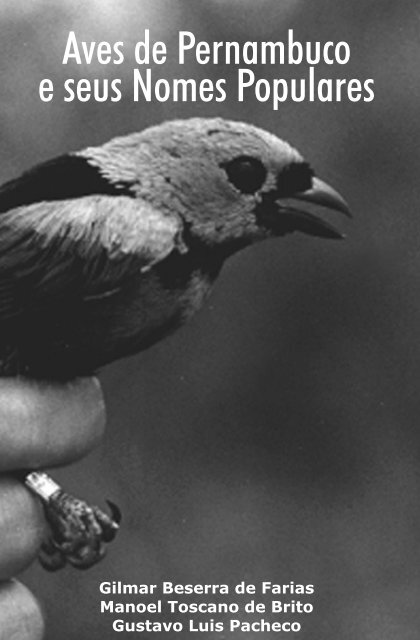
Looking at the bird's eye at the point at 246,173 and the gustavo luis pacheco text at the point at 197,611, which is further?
the gustavo luis pacheco text at the point at 197,611

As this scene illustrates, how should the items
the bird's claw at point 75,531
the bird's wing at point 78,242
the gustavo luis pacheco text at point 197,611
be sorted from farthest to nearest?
the gustavo luis pacheco text at point 197,611 < the bird's claw at point 75,531 < the bird's wing at point 78,242

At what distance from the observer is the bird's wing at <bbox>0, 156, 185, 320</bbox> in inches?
46.9

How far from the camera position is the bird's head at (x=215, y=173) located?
1.21 meters

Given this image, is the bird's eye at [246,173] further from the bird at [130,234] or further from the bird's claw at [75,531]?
the bird's claw at [75,531]

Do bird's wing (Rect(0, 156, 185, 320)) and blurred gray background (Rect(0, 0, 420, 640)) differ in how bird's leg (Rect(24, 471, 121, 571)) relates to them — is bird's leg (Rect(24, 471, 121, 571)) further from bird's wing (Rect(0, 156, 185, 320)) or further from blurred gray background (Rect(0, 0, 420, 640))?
blurred gray background (Rect(0, 0, 420, 640))

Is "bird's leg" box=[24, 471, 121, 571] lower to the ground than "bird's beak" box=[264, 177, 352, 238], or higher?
lower

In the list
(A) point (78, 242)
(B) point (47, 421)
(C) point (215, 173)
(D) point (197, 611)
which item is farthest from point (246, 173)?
(D) point (197, 611)

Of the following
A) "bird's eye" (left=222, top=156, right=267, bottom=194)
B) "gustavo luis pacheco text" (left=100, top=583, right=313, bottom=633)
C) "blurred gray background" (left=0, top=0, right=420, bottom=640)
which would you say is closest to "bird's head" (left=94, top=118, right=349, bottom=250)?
"bird's eye" (left=222, top=156, right=267, bottom=194)

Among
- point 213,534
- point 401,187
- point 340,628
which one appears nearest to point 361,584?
point 340,628

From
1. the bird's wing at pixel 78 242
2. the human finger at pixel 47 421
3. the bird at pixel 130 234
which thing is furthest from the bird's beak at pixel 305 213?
the human finger at pixel 47 421

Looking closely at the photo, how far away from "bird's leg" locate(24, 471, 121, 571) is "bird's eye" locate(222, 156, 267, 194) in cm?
35

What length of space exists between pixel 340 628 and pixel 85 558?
1.63 feet

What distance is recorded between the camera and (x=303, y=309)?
1.81 metres

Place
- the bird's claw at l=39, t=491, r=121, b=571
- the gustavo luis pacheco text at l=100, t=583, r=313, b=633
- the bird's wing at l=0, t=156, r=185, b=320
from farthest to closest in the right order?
the gustavo luis pacheco text at l=100, t=583, r=313, b=633 < the bird's claw at l=39, t=491, r=121, b=571 < the bird's wing at l=0, t=156, r=185, b=320
